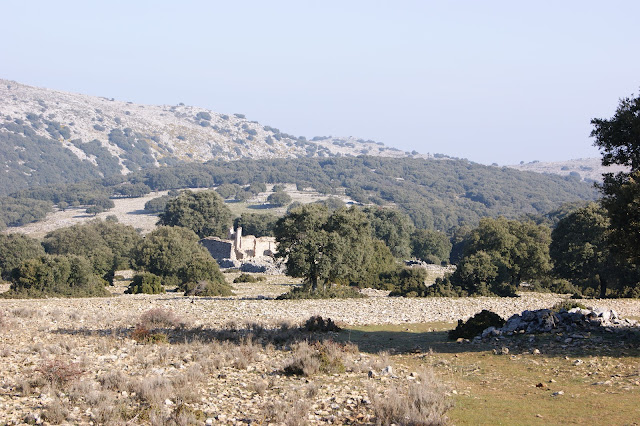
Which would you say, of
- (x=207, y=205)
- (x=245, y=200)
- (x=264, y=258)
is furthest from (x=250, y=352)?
(x=245, y=200)

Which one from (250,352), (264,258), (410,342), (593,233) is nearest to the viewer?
(250,352)

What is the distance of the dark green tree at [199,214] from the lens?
9769 centimetres

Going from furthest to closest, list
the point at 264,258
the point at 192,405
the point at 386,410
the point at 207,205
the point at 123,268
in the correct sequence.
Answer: the point at 207,205
the point at 264,258
the point at 123,268
the point at 192,405
the point at 386,410

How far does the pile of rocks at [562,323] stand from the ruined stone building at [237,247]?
59674mm

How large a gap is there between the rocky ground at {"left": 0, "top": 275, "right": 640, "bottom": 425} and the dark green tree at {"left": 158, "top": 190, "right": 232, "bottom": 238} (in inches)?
2784

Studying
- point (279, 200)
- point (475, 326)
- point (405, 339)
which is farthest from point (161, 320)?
point (279, 200)

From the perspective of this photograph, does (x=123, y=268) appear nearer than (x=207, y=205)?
A: Yes

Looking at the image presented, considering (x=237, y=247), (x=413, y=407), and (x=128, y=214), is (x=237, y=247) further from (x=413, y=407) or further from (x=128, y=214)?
(x=128, y=214)

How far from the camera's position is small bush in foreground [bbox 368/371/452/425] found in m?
11.4

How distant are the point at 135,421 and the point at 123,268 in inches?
2495

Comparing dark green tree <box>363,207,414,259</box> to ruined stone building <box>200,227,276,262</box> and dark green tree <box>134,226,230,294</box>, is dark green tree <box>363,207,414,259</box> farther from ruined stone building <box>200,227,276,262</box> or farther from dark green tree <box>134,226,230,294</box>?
dark green tree <box>134,226,230,294</box>

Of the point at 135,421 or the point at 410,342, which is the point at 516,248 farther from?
the point at 135,421

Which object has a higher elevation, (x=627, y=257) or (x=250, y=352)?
(x=627, y=257)

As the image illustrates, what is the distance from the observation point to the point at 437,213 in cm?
18862
